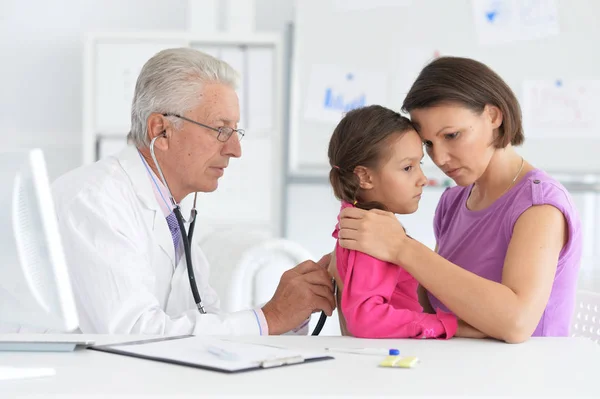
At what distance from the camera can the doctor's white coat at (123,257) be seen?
1576 mm

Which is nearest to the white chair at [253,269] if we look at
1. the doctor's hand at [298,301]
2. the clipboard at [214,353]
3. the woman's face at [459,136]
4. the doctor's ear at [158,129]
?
the doctor's ear at [158,129]

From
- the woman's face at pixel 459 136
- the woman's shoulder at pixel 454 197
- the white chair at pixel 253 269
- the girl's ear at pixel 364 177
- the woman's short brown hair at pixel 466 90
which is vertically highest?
the woman's short brown hair at pixel 466 90

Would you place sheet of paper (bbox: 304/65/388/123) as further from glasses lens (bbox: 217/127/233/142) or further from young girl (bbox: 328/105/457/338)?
young girl (bbox: 328/105/457/338)

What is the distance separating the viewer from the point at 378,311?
4.80ft

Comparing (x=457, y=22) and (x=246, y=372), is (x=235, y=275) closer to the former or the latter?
(x=457, y=22)

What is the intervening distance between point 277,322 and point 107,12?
8.65 feet

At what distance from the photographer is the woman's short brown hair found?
5.37ft

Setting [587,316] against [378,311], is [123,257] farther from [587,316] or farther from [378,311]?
[587,316]

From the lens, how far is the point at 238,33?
360cm

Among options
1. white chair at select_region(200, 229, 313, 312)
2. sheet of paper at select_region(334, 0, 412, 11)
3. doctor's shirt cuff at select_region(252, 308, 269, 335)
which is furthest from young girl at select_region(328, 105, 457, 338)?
sheet of paper at select_region(334, 0, 412, 11)

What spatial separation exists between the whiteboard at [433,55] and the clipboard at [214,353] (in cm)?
241

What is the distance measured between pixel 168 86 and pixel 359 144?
1.76ft

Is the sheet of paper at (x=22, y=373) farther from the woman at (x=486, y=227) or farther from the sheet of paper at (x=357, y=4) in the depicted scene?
the sheet of paper at (x=357, y=4)

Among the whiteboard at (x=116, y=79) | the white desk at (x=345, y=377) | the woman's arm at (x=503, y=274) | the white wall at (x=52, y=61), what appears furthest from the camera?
the white wall at (x=52, y=61)
